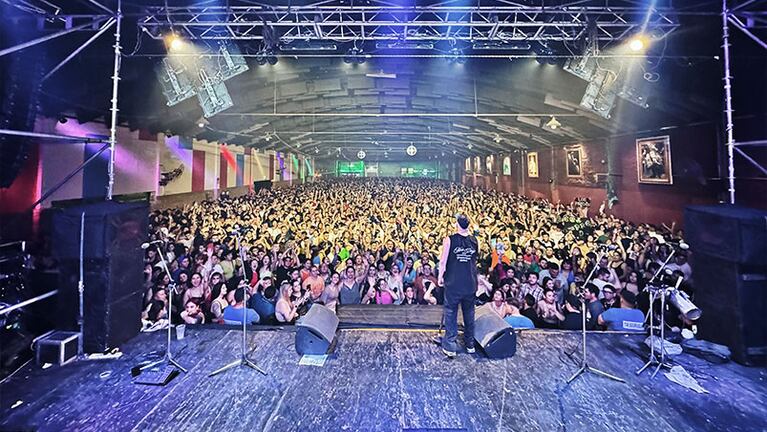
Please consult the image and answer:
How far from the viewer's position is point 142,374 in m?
3.42

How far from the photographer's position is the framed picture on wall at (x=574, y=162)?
14.2m

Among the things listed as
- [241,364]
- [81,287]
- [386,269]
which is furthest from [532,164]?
[81,287]

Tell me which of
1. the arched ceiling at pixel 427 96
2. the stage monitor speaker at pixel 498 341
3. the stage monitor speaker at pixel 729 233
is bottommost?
the stage monitor speaker at pixel 498 341

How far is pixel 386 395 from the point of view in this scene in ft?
10.4

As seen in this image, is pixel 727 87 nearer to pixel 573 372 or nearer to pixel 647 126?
pixel 573 372

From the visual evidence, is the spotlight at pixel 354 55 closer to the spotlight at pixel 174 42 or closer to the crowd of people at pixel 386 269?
the spotlight at pixel 174 42

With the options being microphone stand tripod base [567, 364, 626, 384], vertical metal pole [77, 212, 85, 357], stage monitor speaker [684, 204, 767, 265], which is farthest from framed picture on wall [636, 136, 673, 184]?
vertical metal pole [77, 212, 85, 357]

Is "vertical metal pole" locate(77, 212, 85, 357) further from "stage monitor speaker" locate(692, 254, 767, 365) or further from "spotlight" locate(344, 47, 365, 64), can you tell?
"stage monitor speaker" locate(692, 254, 767, 365)

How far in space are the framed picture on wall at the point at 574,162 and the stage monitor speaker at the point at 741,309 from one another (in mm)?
11342

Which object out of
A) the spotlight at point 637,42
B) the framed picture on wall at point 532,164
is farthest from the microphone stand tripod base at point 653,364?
the framed picture on wall at point 532,164

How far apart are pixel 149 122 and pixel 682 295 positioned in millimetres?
12386

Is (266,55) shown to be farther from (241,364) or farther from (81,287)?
(241,364)

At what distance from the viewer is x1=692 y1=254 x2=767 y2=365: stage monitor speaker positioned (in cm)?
358

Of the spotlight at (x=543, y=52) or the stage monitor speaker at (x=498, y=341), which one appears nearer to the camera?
the stage monitor speaker at (x=498, y=341)
